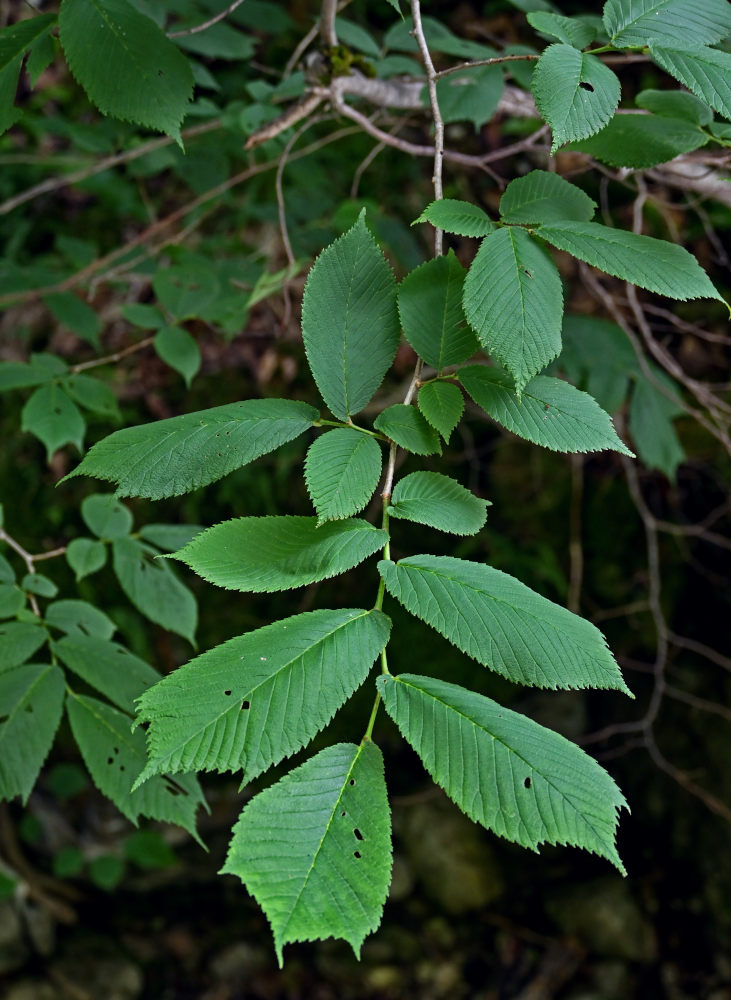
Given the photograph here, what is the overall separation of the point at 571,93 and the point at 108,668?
0.98 metres

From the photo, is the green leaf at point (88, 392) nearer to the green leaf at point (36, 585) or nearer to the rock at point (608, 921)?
the green leaf at point (36, 585)

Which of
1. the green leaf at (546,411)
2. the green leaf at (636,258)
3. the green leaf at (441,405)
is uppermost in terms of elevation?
the green leaf at (636,258)

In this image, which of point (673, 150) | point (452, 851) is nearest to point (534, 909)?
point (452, 851)

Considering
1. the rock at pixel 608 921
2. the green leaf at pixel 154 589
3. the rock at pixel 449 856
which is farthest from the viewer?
the rock at pixel 449 856

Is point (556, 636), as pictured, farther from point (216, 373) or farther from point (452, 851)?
point (452, 851)

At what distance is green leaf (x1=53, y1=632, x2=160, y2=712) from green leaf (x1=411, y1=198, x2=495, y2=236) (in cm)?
73

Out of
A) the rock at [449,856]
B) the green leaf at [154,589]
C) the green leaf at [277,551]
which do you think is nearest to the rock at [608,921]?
the rock at [449,856]

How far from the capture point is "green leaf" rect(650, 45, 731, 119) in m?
0.89

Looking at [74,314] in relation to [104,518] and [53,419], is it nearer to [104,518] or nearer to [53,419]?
[53,419]

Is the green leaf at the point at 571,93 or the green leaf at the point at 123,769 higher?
the green leaf at the point at 571,93

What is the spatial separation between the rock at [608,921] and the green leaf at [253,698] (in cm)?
242

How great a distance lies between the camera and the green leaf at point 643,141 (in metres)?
1.08

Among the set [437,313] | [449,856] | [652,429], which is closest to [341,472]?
[437,313]

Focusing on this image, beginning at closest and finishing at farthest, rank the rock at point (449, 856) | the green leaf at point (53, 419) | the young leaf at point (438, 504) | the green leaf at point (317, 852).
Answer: the green leaf at point (317, 852) < the young leaf at point (438, 504) < the green leaf at point (53, 419) < the rock at point (449, 856)
